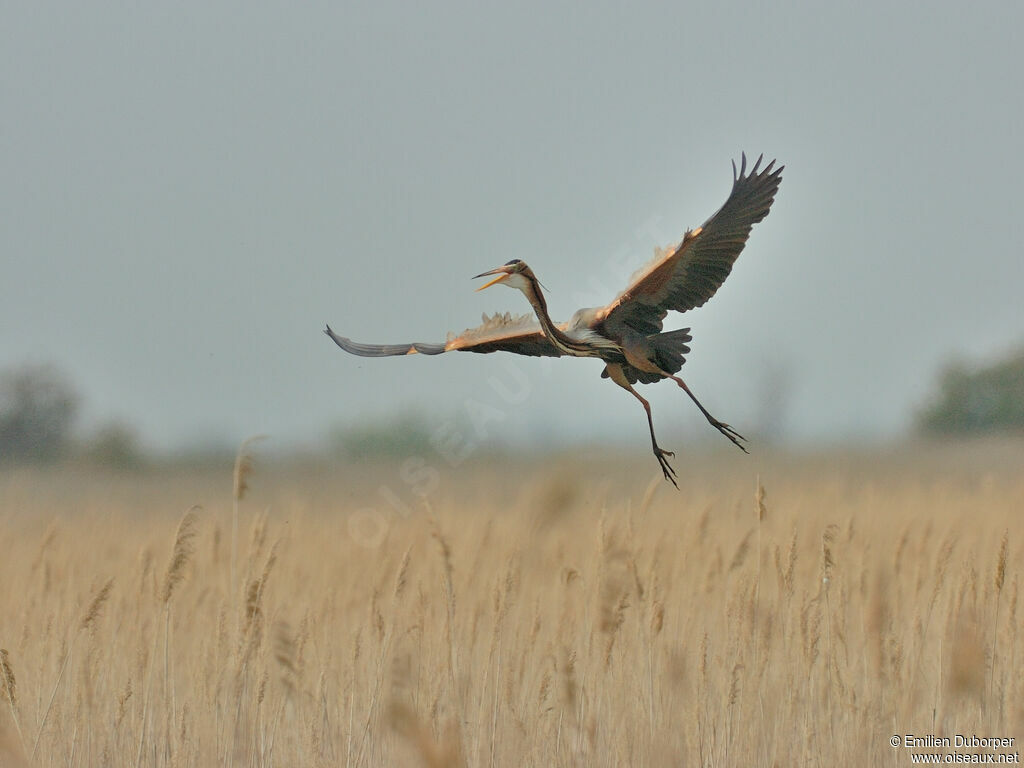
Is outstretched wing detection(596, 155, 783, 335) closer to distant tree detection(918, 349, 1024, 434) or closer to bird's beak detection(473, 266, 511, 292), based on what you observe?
bird's beak detection(473, 266, 511, 292)

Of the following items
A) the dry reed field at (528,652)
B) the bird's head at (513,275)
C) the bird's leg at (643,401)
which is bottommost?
the dry reed field at (528,652)

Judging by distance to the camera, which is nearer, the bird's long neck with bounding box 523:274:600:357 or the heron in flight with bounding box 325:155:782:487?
the bird's long neck with bounding box 523:274:600:357

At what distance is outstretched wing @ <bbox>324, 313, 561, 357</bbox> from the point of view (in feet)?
13.2

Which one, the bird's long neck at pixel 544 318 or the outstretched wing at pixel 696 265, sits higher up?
the outstretched wing at pixel 696 265

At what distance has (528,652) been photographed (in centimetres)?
427

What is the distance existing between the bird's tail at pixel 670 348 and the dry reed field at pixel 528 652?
459 mm

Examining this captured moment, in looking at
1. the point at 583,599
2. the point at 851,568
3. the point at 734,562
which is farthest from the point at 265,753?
the point at 851,568

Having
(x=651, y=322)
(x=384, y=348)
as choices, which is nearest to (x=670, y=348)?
(x=651, y=322)

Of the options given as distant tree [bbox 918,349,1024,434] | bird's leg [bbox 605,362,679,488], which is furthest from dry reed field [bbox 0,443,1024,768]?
distant tree [bbox 918,349,1024,434]

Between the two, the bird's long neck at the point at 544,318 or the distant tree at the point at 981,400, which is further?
the distant tree at the point at 981,400

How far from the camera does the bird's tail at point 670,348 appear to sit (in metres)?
4.07

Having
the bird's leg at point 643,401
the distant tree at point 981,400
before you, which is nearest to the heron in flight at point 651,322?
the bird's leg at point 643,401

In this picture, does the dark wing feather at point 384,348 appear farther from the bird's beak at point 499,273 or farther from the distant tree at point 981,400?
the distant tree at point 981,400

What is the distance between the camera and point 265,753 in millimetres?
3908
